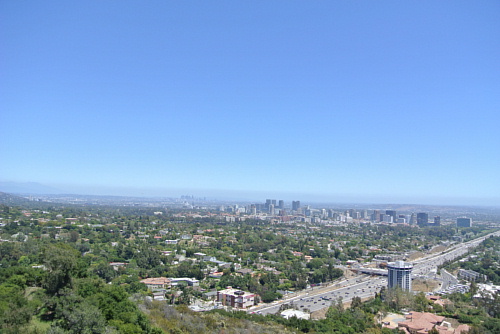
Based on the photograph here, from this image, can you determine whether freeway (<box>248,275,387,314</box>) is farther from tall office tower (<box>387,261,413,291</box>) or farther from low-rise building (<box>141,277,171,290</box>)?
low-rise building (<box>141,277,171,290</box>)

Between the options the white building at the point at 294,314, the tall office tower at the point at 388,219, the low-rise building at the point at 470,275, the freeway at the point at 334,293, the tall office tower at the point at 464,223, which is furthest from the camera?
the tall office tower at the point at 388,219

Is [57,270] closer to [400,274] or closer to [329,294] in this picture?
[329,294]

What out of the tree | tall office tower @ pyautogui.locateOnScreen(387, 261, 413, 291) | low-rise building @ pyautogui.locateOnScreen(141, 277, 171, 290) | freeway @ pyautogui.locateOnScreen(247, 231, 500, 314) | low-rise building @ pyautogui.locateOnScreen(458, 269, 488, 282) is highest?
the tree

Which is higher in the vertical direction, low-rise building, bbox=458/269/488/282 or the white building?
the white building

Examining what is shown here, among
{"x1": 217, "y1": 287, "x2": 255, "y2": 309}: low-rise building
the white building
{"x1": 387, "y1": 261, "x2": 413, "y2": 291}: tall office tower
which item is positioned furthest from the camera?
{"x1": 387, "y1": 261, "x2": 413, "y2": 291}: tall office tower

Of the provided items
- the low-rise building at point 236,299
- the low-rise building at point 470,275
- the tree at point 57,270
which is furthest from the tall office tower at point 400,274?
the tree at point 57,270

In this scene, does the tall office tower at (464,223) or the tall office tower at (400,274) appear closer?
the tall office tower at (400,274)

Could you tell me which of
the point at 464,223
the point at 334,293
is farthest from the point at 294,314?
the point at 464,223

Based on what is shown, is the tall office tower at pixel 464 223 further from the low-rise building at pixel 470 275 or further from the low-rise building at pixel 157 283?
the low-rise building at pixel 157 283

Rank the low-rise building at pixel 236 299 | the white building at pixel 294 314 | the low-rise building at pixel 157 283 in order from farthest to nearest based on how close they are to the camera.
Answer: the low-rise building at pixel 157 283 → the low-rise building at pixel 236 299 → the white building at pixel 294 314

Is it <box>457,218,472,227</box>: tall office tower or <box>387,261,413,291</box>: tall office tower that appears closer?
<box>387,261,413,291</box>: tall office tower

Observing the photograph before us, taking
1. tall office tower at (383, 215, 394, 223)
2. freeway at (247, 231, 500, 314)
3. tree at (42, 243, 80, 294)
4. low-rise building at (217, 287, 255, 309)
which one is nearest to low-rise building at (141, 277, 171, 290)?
low-rise building at (217, 287, 255, 309)

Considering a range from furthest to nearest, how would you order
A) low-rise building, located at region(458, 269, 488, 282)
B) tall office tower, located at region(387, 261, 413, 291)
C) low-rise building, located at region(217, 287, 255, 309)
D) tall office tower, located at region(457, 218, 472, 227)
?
tall office tower, located at region(457, 218, 472, 227) < low-rise building, located at region(458, 269, 488, 282) < tall office tower, located at region(387, 261, 413, 291) < low-rise building, located at region(217, 287, 255, 309)
